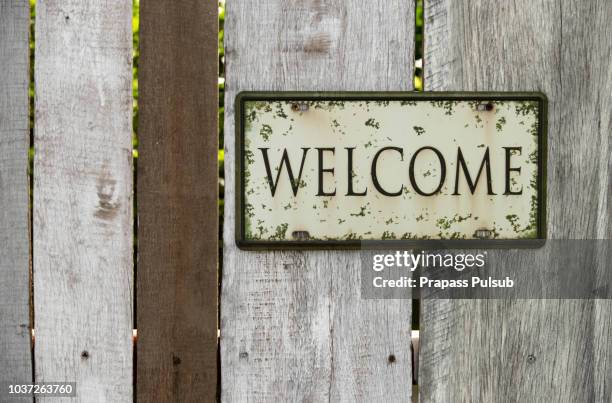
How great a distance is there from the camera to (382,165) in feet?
4.70

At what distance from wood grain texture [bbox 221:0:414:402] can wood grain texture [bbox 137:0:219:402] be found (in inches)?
1.6

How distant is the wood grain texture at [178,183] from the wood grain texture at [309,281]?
0.04 m

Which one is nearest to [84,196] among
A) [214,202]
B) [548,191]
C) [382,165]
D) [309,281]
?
[214,202]

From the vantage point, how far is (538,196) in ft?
4.77

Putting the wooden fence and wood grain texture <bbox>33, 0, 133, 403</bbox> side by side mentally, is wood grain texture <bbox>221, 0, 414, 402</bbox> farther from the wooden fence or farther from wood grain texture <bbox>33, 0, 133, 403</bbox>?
wood grain texture <bbox>33, 0, 133, 403</bbox>

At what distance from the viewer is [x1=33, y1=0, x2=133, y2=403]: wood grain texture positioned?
56.1 inches

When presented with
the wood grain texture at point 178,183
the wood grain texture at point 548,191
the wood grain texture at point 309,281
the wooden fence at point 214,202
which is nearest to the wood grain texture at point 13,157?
the wooden fence at point 214,202

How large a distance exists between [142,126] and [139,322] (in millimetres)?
451

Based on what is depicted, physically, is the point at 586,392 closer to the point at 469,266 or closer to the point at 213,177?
the point at 469,266

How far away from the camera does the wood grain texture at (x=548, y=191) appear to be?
1.46 m

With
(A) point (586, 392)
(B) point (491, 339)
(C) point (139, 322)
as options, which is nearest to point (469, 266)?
(B) point (491, 339)

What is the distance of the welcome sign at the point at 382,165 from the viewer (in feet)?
4.69

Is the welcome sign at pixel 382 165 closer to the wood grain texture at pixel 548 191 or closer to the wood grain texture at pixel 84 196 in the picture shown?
the wood grain texture at pixel 548 191

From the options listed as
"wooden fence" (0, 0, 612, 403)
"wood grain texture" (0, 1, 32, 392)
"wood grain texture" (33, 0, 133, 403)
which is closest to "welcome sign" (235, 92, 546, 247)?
"wooden fence" (0, 0, 612, 403)
